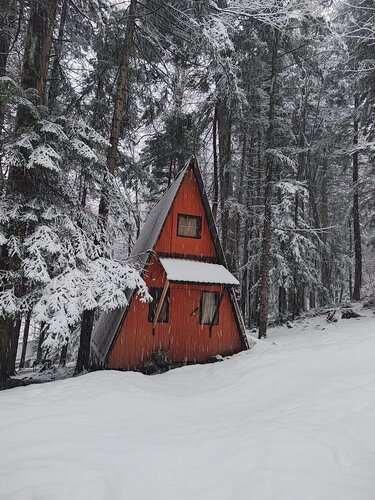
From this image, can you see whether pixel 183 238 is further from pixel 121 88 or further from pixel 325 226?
pixel 325 226

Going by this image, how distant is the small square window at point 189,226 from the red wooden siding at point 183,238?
0.13 meters

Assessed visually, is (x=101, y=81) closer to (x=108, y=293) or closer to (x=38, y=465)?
(x=108, y=293)

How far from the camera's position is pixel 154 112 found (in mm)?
13758

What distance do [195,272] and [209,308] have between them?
1905 mm

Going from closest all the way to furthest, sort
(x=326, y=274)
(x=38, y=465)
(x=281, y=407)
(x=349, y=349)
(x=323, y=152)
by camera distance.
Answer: (x=38, y=465) < (x=281, y=407) < (x=349, y=349) < (x=323, y=152) < (x=326, y=274)

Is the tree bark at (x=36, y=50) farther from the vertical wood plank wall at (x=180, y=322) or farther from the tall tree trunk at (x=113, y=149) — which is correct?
the vertical wood plank wall at (x=180, y=322)

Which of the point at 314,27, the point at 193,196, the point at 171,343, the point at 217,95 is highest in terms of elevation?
the point at 314,27

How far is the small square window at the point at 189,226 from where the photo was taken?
13.2m

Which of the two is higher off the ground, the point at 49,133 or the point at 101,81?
the point at 101,81

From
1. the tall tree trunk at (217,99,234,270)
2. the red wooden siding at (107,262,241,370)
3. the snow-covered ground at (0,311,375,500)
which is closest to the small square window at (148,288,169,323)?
the red wooden siding at (107,262,241,370)

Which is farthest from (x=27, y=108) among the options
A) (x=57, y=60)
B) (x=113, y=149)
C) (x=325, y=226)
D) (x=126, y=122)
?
(x=325, y=226)

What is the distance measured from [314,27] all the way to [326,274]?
18.1 metres

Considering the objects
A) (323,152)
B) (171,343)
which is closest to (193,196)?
(171,343)


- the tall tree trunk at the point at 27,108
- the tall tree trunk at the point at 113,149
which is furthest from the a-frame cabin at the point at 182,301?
the tall tree trunk at the point at 27,108
